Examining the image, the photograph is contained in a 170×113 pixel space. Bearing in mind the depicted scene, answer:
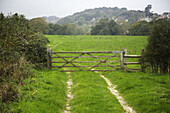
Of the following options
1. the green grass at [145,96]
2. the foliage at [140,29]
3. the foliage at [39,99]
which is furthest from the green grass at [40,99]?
the foliage at [140,29]

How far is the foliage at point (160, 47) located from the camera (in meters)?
13.7

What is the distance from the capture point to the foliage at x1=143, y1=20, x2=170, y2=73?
45.1ft

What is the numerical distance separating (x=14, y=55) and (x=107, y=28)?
7024 cm

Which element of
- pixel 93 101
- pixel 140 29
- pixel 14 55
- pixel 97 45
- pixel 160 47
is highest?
Result: pixel 140 29

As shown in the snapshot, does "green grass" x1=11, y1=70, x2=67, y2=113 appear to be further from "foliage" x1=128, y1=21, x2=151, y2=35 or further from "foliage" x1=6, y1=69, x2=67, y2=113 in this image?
"foliage" x1=128, y1=21, x2=151, y2=35

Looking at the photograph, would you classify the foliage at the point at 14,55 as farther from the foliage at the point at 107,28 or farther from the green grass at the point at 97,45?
the foliage at the point at 107,28

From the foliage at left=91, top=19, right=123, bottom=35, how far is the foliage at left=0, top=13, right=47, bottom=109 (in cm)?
6430

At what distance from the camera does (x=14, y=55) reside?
1186cm

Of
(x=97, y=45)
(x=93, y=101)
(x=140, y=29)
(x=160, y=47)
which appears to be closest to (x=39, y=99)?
(x=93, y=101)

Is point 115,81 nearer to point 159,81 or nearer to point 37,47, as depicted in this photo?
point 159,81

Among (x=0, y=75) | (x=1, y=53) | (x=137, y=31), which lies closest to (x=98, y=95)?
(x=0, y=75)

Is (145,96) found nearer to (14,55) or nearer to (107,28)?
(14,55)

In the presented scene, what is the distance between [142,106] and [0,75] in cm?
799

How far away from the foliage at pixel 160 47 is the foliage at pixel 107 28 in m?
65.0
